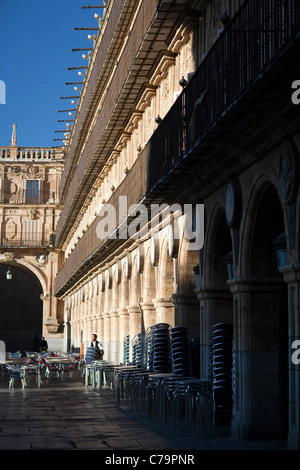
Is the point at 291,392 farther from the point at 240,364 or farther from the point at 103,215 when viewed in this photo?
the point at 103,215

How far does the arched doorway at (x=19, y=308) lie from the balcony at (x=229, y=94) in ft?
172

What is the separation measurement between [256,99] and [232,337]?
15.3 feet

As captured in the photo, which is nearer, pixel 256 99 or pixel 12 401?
pixel 256 99

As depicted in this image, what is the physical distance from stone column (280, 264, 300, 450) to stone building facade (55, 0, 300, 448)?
2 centimetres

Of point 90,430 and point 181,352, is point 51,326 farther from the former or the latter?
point 90,430

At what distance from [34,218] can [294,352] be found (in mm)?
47885

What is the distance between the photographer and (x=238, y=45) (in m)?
10.2

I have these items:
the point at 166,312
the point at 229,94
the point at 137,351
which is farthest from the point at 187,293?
the point at 229,94

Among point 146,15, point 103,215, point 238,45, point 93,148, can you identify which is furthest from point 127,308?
point 238,45

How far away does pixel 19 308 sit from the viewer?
6725 centimetres

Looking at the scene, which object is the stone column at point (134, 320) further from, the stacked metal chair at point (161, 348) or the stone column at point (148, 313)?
the stacked metal chair at point (161, 348)

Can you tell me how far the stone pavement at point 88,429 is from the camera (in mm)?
10887

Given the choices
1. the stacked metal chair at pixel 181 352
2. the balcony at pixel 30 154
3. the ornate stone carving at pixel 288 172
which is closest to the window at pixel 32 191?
the balcony at pixel 30 154

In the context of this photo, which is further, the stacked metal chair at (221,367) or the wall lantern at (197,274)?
the wall lantern at (197,274)
